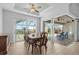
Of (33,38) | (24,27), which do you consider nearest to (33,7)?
(24,27)

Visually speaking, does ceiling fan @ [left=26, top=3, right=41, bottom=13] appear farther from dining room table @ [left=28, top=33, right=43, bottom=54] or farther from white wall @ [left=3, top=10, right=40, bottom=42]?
dining room table @ [left=28, top=33, right=43, bottom=54]

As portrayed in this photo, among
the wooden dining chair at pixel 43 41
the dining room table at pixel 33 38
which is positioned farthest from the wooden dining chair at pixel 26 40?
the wooden dining chair at pixel 43 41

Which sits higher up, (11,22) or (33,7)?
Result: (33,7)

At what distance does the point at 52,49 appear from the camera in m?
2.50

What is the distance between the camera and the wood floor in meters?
2.45

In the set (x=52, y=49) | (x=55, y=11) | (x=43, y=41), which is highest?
(x=55, y=11)

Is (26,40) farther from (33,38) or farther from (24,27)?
(24,27)

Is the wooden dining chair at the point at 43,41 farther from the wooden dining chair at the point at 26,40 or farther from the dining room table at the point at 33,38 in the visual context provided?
the wooden dining chair at the point at 26,40

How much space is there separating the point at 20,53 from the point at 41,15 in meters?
0.81

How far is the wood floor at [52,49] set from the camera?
2.45 m

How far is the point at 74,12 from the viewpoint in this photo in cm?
246

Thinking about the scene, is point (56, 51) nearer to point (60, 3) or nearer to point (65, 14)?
point (65, 14)

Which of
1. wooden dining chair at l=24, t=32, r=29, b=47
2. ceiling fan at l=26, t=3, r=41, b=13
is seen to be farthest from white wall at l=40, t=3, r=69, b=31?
wooden dining chair at l=24, t=32, r=29, b=47
